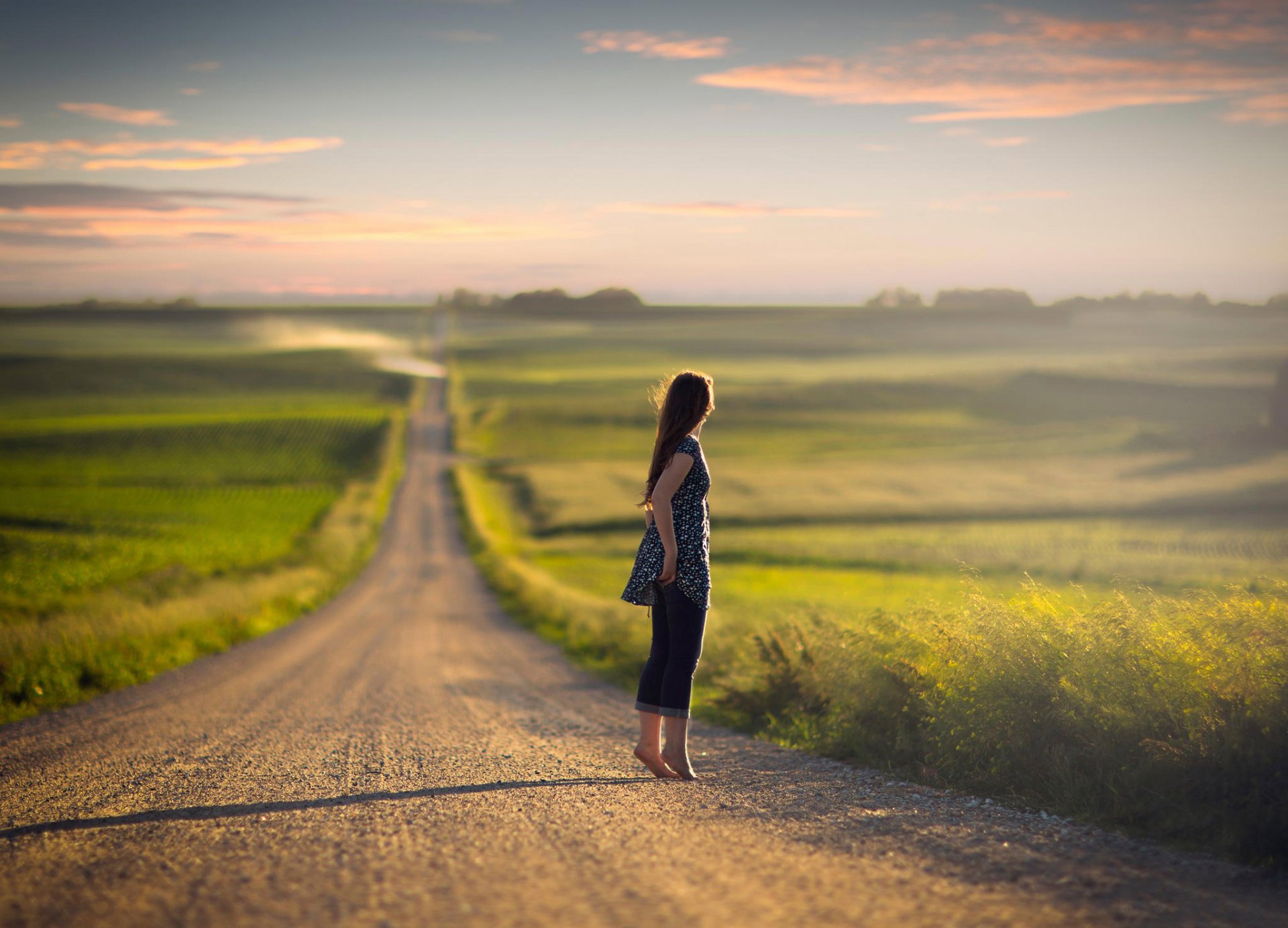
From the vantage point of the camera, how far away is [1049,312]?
125 metres

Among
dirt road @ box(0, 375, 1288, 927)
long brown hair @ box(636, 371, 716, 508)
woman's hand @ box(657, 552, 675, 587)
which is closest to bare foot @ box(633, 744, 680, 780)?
dirt road @ box(0, 375, 1288, 927)

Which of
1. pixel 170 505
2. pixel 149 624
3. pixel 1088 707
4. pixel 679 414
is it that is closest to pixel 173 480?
pixel 170 505

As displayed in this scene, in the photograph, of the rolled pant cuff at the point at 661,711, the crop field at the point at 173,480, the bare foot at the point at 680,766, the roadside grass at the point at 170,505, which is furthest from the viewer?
the crop field at the point at 173,480

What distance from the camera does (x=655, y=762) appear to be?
5891 mm

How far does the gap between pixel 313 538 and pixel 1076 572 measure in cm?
2972

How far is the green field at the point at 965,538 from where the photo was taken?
504 centimetres

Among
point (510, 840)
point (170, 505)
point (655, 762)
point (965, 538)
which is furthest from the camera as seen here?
point (170, 505)

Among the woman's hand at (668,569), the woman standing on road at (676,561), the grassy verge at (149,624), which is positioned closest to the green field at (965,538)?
the woman standing on road at (676,561)

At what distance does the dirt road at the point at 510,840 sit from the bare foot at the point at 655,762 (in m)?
0.15

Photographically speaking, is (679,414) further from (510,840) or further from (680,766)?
(510,840)

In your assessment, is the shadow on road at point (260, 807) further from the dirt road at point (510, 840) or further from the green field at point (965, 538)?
the green field at point (965, 538)

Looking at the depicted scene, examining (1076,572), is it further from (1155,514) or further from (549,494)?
(549,494)

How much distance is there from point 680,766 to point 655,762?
0.65 feet

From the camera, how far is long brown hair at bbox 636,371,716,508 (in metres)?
5.73
